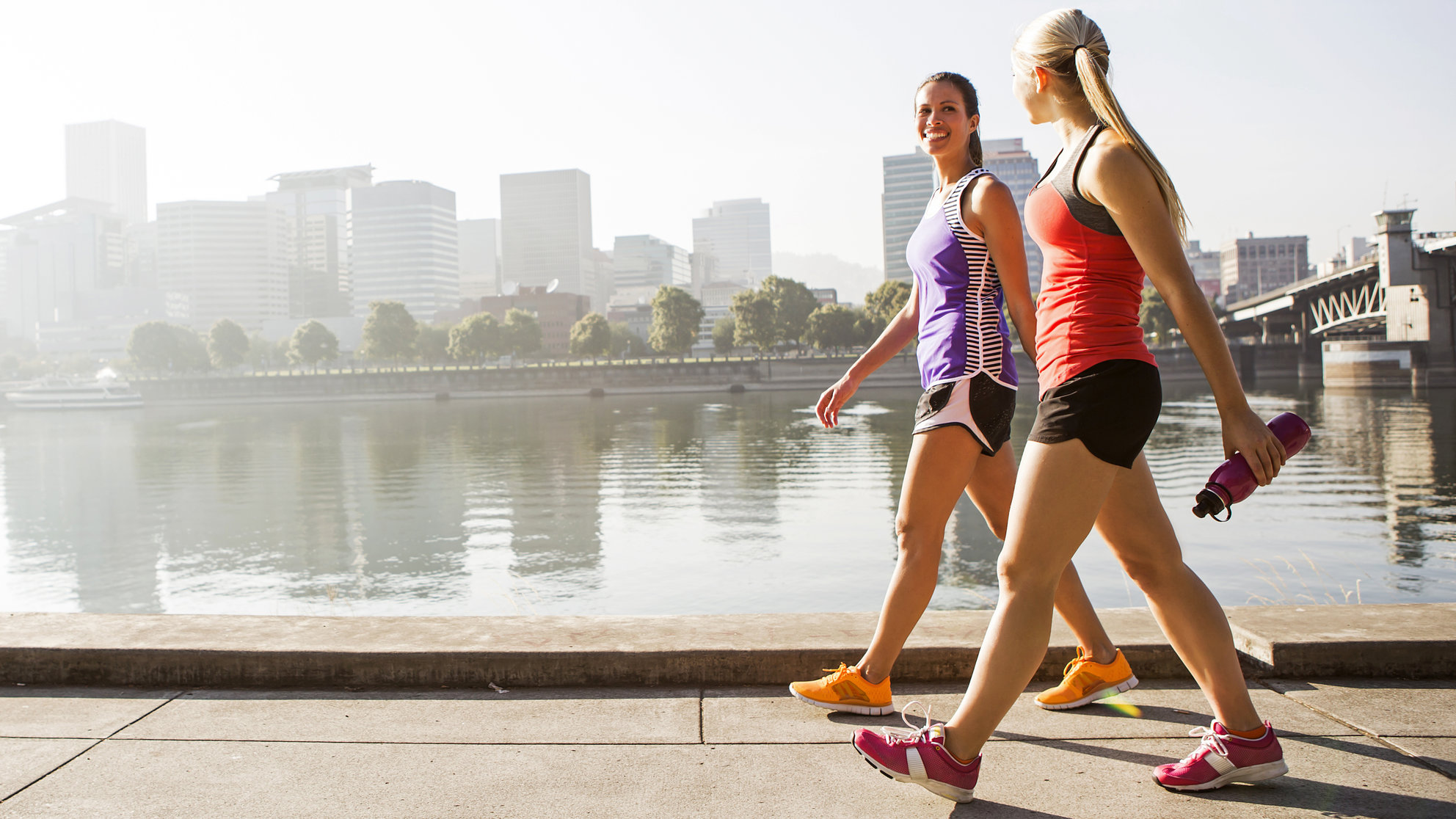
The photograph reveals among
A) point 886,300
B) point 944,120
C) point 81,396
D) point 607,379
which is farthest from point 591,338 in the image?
point 944,120

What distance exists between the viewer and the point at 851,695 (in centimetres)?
322

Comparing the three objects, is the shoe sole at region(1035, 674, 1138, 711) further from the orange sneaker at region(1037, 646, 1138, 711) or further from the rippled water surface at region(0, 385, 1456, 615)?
the rippled water surface at region(0, 385, 1456, 615)

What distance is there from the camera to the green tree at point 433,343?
144m

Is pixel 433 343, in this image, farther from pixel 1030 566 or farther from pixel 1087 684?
pixel 1030 566

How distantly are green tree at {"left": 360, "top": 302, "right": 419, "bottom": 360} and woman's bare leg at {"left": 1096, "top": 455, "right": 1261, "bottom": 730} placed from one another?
123m

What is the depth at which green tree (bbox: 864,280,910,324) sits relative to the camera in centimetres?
10069

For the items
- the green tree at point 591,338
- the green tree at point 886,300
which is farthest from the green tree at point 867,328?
the green tree at point 591,338

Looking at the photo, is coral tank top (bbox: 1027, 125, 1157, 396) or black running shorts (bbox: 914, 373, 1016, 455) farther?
black running shorts (bbox: 914, 373, 1016, 455)

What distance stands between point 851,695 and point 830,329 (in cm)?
10041

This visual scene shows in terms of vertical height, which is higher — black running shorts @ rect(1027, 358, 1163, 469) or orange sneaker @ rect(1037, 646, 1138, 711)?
black running shorts @ rect(1027, 358, 1163, 469)

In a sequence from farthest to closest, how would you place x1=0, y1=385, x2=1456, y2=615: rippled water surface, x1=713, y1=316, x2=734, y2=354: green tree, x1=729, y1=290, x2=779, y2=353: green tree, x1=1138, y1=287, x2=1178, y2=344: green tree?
1. x1=713, y1=316, x2=734, y2=354: green tree
2. x1=729, y1=290, x2=779, y2=353: green tree
3. x1=1138, y1=287, x2=1178, y2=344: green tree
4. x1=0, y1=385, x2=1456, y2=615: rippled water surface

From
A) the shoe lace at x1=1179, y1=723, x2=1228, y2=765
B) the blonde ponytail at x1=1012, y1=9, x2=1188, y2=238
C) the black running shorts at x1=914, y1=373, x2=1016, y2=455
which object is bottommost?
the shoe lace at x1=1179, y1=723, x2=1228, y2=765

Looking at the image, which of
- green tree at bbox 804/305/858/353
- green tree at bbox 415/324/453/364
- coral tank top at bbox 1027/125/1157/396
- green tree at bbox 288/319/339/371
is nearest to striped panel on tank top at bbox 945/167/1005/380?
coral tank top at bbox 1027/125/1157/396

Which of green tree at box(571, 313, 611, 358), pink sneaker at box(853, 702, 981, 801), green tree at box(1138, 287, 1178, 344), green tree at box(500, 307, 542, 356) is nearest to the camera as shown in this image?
pink sneaker at box(853, 702, 981, 801)
